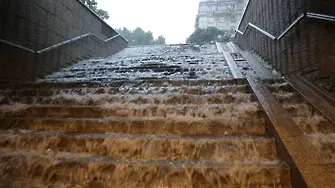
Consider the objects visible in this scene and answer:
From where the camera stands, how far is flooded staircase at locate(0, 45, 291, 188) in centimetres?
238

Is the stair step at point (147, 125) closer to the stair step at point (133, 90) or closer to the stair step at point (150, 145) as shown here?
the stair step at point (150, 145)

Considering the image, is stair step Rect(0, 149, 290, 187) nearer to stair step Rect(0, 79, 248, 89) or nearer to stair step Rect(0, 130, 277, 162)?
stair step Rect(0, 130, 277, 162)

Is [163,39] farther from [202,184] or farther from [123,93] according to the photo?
[202,184]

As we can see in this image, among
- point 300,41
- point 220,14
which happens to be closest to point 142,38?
point 220,14

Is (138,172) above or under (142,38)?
under

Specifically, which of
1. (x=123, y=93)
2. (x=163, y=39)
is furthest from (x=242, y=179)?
(x=163, y=39)

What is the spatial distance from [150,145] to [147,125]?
45 cm

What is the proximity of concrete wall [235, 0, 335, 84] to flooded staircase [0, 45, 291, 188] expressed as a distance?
4.39ft

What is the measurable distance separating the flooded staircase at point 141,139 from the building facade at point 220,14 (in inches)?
1429

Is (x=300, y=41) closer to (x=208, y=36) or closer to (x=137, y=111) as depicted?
(x=137, y=111)

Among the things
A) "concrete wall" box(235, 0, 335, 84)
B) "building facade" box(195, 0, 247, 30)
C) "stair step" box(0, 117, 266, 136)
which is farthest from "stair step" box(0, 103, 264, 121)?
"building facade" box(195, 0, 247, 30)

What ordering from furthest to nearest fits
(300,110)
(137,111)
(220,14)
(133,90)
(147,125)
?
1. (220,14)
2. (133,90)
3. (137,111)
4. (300,110)
5. (147,125)

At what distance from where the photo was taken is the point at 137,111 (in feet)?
11.7


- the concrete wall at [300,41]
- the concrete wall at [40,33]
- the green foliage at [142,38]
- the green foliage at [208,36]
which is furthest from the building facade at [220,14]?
the concrete wall at [300,41]
